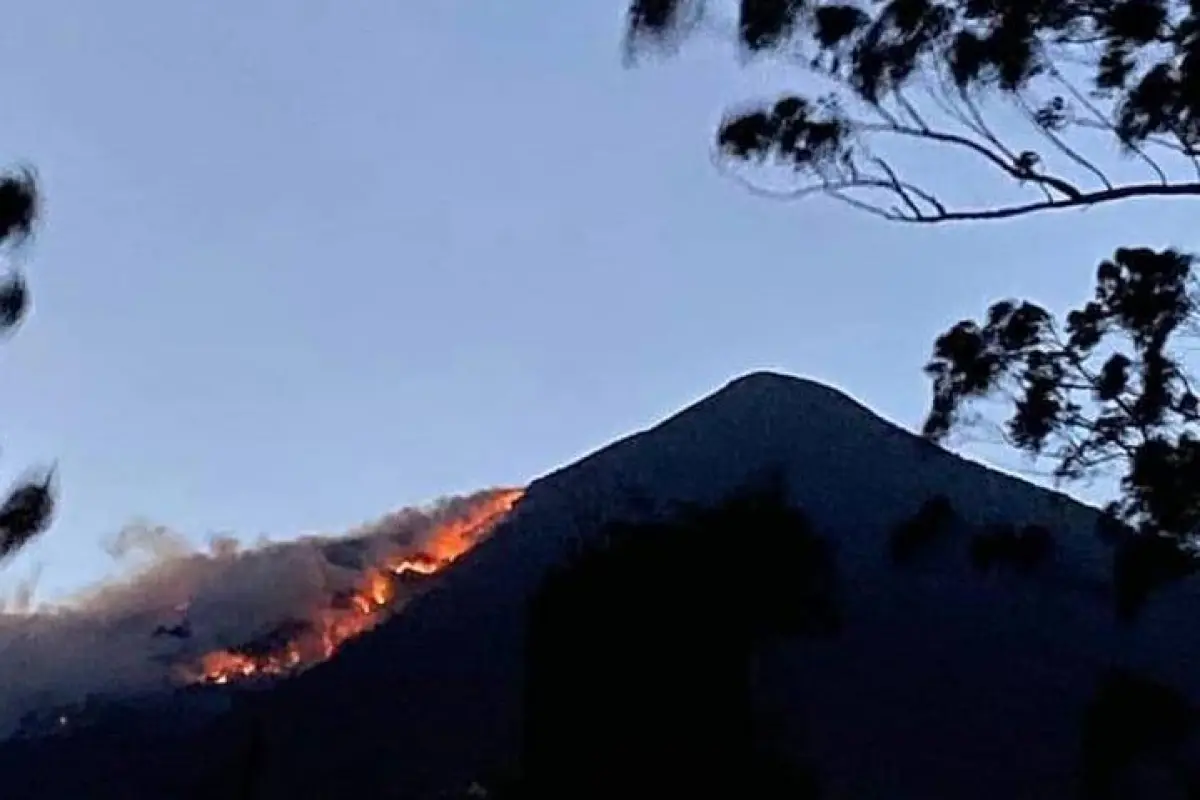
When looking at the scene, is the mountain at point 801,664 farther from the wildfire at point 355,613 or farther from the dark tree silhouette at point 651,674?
the dark tree silhouette at point 651,674

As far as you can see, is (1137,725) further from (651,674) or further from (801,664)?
(801,664)

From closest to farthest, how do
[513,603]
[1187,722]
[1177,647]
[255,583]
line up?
[1187,722] → [1177,647] → [513,603] → [255,583]

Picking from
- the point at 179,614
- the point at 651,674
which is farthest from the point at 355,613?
the point at 651,674

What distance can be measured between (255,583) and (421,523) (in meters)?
6.31

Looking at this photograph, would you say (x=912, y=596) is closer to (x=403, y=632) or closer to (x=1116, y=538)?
(x=403, y=632)

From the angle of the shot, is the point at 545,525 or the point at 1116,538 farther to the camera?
the point at 545,525

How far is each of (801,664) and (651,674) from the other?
46.6 meters

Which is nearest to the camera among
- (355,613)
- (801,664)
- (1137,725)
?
(1137,725)

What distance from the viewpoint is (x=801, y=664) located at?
194ft

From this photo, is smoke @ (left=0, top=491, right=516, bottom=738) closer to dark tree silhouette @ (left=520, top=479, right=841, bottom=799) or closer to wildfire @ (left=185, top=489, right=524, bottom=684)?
wildfire @ (left=185, top=489, right=524, bottom=684)

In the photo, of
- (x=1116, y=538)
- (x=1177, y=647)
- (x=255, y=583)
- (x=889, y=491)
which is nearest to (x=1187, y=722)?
(x=1116, y=538)

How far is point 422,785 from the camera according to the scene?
54844mm

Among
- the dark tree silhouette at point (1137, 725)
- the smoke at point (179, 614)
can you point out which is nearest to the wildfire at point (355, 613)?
the smoke at point (179, 614)

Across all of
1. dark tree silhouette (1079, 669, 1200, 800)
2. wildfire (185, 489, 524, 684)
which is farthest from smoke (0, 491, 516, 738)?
dark tree silhouette (1079, 669, 1200, 800)
